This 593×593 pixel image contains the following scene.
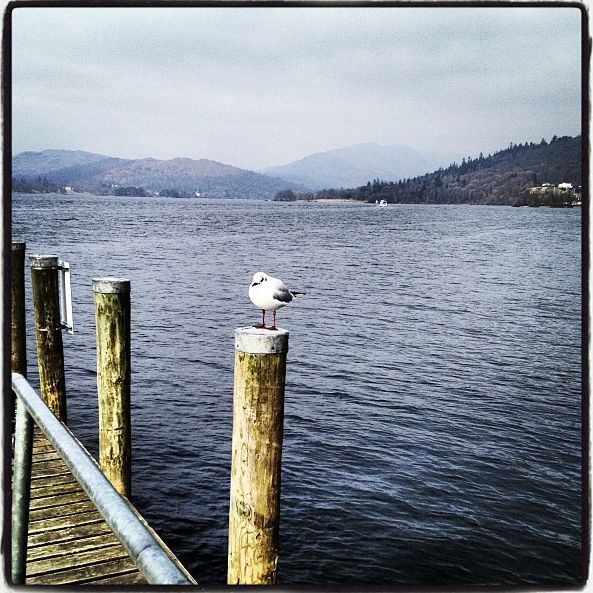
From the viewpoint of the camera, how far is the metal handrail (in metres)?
1.17

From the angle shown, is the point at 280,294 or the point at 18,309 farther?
the point at 18,309

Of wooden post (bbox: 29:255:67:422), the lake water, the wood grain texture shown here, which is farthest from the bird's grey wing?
the lake water

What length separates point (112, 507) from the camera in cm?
128

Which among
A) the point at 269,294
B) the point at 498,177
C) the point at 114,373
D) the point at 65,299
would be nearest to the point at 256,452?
the point at 269,294

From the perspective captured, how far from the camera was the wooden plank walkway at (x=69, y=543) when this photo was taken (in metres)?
3.58

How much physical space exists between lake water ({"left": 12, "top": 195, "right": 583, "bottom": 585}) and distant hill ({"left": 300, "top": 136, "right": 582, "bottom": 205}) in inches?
45.3

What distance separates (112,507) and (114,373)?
13.5 feet

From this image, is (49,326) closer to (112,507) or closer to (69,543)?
(69,543)

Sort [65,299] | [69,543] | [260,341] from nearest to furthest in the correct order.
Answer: [260,341], [69,543], [65,299]

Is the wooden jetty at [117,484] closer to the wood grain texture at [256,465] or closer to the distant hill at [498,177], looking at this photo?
the wood grain texture at [256,465]

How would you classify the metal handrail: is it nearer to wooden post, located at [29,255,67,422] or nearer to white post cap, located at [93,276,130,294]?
white post cap, located at [93,276,130,294]

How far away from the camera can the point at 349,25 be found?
207 inches

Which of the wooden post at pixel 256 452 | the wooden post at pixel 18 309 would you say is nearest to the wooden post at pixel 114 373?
the wooden post at pixel 18 309

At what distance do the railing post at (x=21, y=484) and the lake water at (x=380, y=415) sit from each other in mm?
5153
